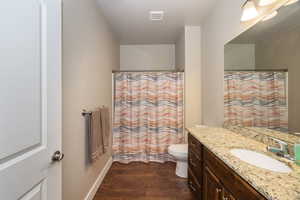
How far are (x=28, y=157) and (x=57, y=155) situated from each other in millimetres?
209

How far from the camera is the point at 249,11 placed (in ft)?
4.80

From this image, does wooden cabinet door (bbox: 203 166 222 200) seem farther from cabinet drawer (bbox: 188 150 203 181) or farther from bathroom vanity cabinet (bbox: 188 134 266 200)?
cabinet drawer (bbox: 188 150 203 181)

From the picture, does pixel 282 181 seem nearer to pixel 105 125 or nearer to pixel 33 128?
pixel 33 128

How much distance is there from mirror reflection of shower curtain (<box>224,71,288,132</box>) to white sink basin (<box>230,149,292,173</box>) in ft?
1.11

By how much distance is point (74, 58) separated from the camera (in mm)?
1499

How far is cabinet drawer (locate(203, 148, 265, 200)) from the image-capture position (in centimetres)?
79

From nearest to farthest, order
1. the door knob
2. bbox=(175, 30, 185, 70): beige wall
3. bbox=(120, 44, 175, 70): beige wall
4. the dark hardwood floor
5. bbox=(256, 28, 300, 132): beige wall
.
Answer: the door knob, bbox=(256, 28, 300, 132): beige wall, the dark hardwood floor, bbox=(175, 30, 185, 70): beige wall, bbox=(120, 44, 175, 70): beige wall

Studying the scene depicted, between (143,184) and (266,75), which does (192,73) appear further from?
(143,184)

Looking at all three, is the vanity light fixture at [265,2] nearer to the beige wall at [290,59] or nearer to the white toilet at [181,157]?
the beige wall at [290,59]

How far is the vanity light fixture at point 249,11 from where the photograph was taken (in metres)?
1.42

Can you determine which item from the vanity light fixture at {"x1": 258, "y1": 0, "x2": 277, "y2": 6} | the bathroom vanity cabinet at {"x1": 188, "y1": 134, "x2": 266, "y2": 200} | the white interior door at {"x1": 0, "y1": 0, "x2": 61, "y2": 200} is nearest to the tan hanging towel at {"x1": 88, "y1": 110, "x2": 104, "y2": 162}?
the white interior door at {"x1": 0, "y1": 0, "x2": 61, "y2": 200}

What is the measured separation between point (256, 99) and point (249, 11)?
82 centimetres

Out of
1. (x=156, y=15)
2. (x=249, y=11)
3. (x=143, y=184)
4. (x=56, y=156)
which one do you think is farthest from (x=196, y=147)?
(x=156, y=15)

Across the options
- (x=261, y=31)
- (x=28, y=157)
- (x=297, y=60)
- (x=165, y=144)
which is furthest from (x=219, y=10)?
(x=28, y=157)
